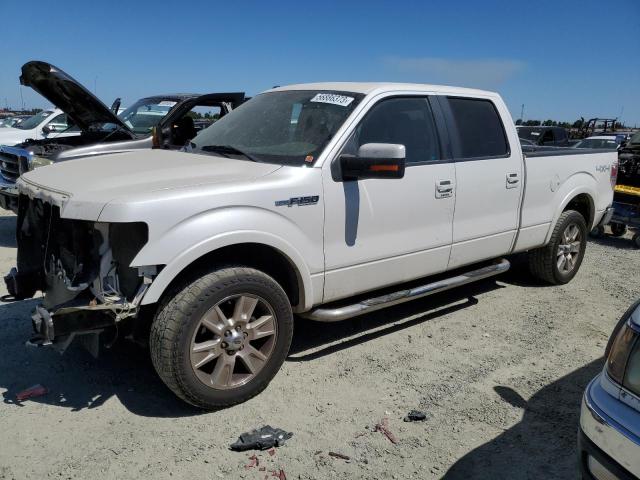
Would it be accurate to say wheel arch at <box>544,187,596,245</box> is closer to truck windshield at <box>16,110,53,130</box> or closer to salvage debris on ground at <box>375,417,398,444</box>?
salvage debris on ground at <box>375,417,398,444</box>

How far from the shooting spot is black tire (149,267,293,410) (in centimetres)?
300

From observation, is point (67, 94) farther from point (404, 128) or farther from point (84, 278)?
point (404, 128)

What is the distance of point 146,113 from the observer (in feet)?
29.5

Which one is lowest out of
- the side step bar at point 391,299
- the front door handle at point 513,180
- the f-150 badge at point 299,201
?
the side step bar at point 391,299

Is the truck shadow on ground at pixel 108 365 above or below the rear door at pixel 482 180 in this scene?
below

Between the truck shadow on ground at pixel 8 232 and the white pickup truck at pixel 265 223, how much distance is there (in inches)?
158

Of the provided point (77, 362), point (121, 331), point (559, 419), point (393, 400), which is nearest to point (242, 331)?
point (121, 331)

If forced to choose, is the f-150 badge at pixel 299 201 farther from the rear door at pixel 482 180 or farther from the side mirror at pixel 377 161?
the rear door at pixel 482 180

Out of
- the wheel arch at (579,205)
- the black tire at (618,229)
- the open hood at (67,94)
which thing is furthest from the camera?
the black tire at (618,229)

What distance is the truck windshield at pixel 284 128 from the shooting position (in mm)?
3691

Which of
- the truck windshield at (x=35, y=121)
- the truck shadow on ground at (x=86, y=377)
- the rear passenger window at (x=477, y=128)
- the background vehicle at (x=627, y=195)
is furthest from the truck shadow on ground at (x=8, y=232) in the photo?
the background vehicle at (x=627, y=195)

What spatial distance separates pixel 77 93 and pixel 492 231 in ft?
16.5

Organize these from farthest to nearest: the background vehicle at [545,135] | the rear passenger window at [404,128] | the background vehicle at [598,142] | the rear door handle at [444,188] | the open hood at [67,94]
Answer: the background vehicle at [598,142], the background vehicle at [545,135], the open hood at [67,94], the rear door handle at [444,188], the rear passenger window at [404,128]

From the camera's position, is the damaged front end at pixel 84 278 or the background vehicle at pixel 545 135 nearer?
the damaged front end at pixel 84 278
